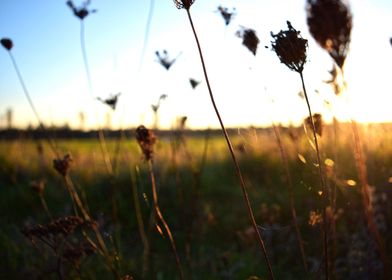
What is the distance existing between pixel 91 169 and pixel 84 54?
200 inches

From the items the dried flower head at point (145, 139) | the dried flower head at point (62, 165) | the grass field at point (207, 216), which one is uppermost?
the dried flower head at point (145, 139)

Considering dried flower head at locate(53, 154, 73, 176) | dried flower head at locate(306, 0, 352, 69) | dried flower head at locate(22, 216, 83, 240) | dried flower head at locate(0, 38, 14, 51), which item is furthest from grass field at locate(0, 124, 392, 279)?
dried flower head at locate(0, 38, 14, 51)

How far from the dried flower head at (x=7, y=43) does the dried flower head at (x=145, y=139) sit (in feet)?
4.39

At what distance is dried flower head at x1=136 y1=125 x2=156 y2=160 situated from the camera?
256 cm

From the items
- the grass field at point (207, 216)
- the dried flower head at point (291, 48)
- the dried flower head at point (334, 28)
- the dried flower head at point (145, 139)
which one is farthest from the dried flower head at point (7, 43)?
the dried flower head at point (334, 28)

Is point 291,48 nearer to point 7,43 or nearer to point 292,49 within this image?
point 292,49

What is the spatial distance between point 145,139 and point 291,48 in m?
1.25

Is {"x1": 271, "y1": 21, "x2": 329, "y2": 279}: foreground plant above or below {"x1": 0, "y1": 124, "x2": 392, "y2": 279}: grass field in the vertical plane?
above

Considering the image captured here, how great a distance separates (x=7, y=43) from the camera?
10.6 ft

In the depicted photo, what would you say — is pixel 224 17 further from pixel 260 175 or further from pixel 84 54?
pixel 260 175

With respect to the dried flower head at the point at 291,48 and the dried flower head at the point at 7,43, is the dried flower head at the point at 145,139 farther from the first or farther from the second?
the dried flower head at the point at 7,43

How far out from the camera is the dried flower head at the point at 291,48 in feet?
5.04

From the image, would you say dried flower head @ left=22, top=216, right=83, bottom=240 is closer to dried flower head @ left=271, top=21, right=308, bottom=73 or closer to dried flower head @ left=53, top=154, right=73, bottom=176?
dried flower head @ left=53, top=154, right=73, bottom=176

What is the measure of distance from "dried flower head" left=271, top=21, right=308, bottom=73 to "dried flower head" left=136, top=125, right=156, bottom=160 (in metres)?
1.14
